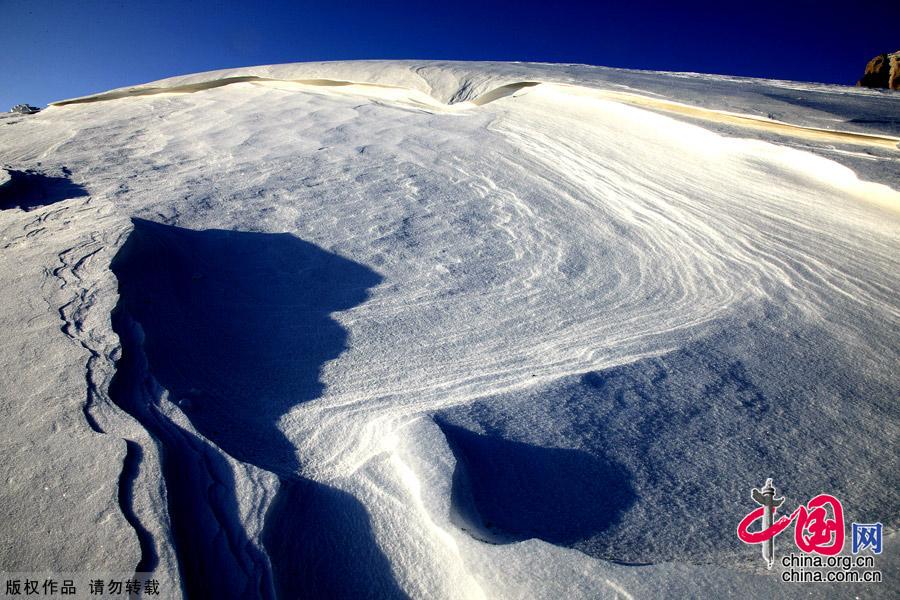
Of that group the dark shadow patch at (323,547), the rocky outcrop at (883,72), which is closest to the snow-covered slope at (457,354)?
the dark shadow patch at (323,547)

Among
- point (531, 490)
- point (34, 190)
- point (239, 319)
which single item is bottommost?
point (531, 490)

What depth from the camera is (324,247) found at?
6.75ft

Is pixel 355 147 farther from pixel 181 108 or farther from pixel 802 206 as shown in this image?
pixel 802 206

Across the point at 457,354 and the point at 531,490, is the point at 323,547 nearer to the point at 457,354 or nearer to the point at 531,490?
the point at 531,490

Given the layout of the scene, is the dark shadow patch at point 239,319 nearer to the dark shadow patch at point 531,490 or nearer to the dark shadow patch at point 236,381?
the dark shadow patch at point 236,381

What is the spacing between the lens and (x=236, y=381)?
1.45m

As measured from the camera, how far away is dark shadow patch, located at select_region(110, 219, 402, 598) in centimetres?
94

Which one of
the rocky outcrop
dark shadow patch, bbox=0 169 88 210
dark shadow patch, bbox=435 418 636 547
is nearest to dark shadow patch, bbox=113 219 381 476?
dark shadow patch, bbox=435 418 636 547

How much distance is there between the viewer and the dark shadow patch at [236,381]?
0.94 m

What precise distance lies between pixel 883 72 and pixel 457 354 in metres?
9.13

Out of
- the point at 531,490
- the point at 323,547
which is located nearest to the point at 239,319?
the point at 323,547

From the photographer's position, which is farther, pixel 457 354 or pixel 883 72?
pixel 883 72

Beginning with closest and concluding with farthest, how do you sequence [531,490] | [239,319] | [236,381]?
[531,490] < [236,381] < [239,319]

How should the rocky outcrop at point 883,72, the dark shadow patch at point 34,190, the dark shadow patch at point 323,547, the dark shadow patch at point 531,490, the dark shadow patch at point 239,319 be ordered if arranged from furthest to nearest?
1. the rocky outcrop at point 883,72
2. the dark shadow patch at point 34,190
3. the dark shadow patch at point 239,319
4. the dark shadow patch at point 531,490
5. the dark shadow patch at point 323,547
